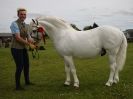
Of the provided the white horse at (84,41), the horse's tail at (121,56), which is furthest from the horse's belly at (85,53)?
the horse's tail at (121,56)

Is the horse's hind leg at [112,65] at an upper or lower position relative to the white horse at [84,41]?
lower

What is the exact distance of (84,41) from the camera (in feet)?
25.9

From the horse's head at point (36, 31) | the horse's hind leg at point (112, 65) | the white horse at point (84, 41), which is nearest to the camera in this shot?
the white horse at point (84, 41)

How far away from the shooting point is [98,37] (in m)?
7.93

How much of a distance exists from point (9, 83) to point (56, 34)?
2672mm

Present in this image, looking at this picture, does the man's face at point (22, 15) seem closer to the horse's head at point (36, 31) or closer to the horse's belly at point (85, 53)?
the horse's head at point (36, 31)

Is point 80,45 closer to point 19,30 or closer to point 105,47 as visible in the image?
point 105,47

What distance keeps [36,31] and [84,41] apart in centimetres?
142

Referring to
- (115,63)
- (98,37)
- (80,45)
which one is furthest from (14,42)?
(115,63)

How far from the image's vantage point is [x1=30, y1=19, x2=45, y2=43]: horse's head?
319 inches

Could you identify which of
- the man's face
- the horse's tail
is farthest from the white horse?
the man's face

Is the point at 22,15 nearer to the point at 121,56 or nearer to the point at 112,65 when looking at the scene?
the point at 112,65

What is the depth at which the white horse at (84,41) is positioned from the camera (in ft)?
25.9

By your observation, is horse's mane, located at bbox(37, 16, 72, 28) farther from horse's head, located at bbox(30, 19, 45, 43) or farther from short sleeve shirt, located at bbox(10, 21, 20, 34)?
short sleeve shirt, located at bbox(10, 21, 20, 34)
